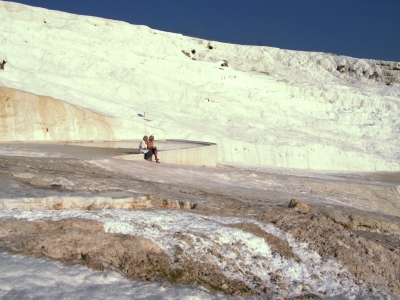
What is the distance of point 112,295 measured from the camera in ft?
13.9

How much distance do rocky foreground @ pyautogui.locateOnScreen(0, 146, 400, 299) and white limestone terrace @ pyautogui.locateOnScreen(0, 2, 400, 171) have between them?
11293 millimetres

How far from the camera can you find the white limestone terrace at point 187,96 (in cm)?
2094

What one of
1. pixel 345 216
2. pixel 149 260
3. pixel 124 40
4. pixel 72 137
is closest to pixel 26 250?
pixel 149 260

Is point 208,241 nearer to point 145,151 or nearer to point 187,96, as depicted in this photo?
point 145,151

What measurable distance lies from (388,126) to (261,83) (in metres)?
8.42

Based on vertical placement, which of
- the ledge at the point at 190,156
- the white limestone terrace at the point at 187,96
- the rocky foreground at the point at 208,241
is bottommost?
the rocky foreground at the point at 208,241

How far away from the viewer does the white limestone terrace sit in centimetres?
2094

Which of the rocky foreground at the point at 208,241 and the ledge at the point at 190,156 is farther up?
the ledge at the point at 190,156

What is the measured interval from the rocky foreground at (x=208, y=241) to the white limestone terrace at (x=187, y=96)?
1129 centimetres

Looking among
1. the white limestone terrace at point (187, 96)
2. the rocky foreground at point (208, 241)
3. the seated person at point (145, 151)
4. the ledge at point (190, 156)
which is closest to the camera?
the rocky foreground at point (208, 241)

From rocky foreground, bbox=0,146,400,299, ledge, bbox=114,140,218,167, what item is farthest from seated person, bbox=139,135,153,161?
rocky foreground, bbox=0,146,400,299

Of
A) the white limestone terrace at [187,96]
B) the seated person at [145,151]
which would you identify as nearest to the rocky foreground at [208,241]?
the seated person at [145,151]

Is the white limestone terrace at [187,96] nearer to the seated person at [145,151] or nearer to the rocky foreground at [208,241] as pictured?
the seated person at [145,151]

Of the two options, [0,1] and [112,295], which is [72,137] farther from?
[0,1]
